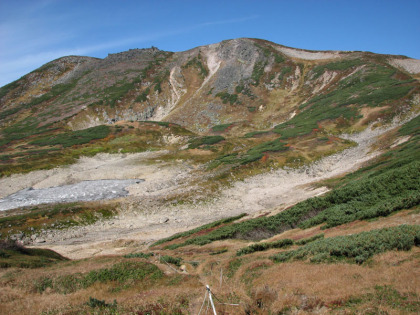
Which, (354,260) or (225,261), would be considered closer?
(354,260)

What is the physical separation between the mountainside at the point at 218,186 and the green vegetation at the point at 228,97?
68cm

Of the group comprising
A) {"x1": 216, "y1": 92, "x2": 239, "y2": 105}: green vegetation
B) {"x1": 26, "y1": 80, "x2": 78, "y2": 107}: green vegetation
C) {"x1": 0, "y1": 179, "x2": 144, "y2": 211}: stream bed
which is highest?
{"x1": 26, "y1": 80, "x2": 78, "y2": 107}: green vegetation

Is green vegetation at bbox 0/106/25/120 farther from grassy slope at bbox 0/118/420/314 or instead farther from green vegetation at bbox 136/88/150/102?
grassy slope at bbox 0/118/420/314

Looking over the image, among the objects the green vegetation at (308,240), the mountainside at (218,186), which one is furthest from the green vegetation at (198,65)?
the green vegetation at (308,240)

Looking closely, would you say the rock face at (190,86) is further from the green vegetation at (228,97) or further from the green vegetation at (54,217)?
the green vegetation at (54,217)

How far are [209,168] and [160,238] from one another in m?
24.7

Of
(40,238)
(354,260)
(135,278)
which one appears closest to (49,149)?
(40,238)

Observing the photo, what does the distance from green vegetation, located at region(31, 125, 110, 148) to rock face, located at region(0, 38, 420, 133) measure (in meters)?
22.0

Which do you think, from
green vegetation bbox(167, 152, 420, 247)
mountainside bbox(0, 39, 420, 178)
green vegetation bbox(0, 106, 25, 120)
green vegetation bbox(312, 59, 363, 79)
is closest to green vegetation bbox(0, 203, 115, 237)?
green vegetation bbox(167, 152, 420, 247)

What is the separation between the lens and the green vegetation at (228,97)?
113394mm

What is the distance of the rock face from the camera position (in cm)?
10819

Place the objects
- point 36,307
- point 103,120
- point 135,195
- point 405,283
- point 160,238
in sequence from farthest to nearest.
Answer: point 103,120
point 135,195
point 160,238
point 36,307
point 405,283

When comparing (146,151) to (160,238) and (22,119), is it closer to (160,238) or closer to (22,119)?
(160,238)

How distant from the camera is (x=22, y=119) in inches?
4668
